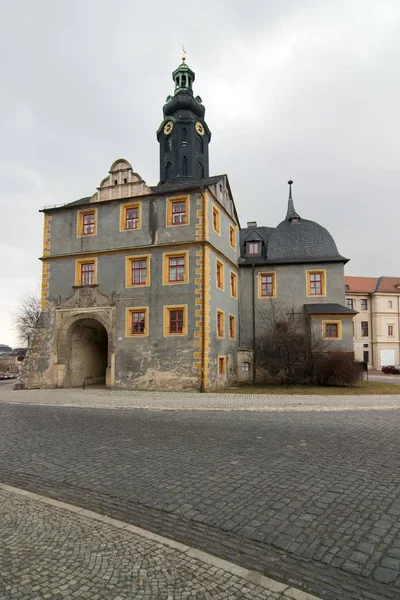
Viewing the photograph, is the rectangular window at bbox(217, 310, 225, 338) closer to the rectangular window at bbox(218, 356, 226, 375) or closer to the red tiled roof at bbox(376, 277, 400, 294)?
the rectangular window at bbox(218, 356, 226, 375)

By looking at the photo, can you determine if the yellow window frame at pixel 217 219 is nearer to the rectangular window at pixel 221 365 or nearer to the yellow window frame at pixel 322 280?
the rectangular window at pixel 221 365

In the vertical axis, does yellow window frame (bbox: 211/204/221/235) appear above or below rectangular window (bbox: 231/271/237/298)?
above

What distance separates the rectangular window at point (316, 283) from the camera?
28.8 meters

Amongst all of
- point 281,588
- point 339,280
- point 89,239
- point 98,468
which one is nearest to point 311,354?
point 339,280

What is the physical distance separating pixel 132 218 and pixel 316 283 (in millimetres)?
13621

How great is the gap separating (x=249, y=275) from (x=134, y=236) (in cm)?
971

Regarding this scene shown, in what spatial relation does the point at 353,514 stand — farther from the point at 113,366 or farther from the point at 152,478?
the point at 113,366

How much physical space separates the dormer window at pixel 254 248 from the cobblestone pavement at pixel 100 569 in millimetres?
27272

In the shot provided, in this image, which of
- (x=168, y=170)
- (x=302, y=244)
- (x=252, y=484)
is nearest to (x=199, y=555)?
(x=252, y=484)

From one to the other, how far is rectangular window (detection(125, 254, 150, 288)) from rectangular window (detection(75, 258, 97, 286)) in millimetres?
2274

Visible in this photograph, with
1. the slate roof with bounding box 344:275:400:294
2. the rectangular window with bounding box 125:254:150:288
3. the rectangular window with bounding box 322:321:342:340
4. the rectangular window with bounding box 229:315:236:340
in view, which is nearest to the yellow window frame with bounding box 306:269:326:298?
the rectangular window with bounding box 322:321:342:340

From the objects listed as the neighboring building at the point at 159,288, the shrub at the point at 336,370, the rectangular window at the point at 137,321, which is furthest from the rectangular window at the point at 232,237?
the shrub at the point at 336,370

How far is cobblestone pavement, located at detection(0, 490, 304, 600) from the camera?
322cm

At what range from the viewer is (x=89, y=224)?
25312 millimetres
